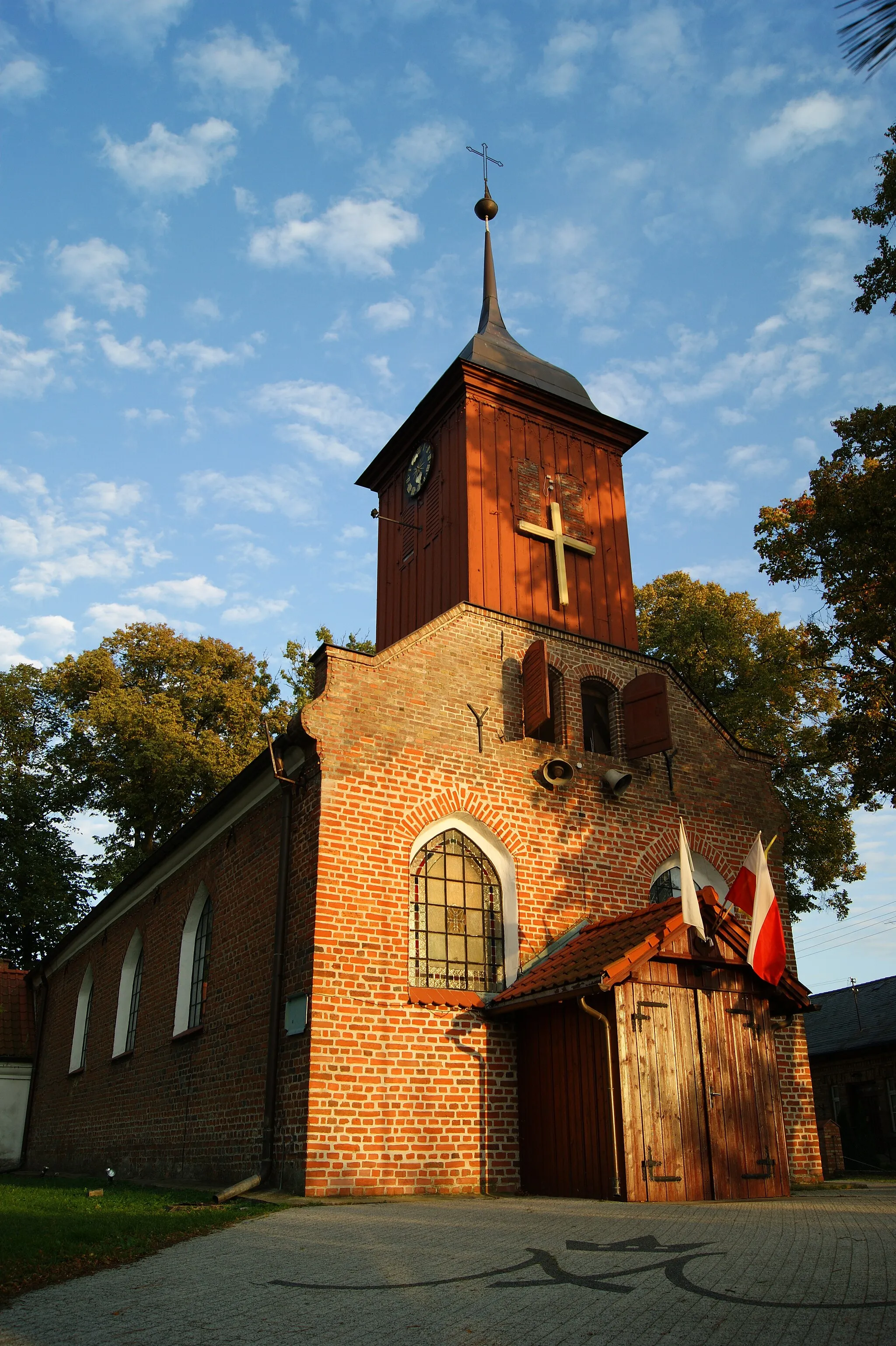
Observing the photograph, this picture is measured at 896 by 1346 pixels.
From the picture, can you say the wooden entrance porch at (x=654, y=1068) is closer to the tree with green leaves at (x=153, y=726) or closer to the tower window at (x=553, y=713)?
the tower window at (x=553, y=713)

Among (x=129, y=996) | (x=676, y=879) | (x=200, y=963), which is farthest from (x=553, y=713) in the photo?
(x=129, y=996)

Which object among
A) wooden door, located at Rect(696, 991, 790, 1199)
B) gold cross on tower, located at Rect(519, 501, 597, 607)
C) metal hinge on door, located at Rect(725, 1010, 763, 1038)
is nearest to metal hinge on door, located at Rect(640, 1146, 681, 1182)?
wooden door, located at Rect(696, 991, 790, 1199)

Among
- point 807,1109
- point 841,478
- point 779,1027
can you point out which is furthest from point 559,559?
point 807,1109

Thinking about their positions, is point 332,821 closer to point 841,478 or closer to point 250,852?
point 250,852

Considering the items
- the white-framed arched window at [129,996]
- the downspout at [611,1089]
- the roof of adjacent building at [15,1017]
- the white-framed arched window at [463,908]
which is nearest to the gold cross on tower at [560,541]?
the white-framed arched window at [463,908]

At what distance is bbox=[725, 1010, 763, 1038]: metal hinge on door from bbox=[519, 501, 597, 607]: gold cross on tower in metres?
6.77

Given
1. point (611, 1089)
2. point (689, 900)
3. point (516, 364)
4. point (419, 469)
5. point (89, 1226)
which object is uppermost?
point (516, 364)

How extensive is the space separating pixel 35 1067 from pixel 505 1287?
21073 millimetres

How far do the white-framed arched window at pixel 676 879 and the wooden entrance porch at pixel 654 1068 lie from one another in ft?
8.90

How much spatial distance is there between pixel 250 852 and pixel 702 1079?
6.15 m

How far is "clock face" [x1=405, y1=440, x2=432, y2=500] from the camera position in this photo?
55.4 feet

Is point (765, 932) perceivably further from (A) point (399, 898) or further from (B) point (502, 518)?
(B) point (502, 518)

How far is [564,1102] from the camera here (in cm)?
1043

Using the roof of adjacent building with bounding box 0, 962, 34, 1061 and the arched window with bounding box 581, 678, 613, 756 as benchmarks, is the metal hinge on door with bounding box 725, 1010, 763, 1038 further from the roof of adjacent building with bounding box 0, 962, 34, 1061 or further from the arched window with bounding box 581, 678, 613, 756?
the roof of adjacent building with bounding box 0, 962, 34, 1061
